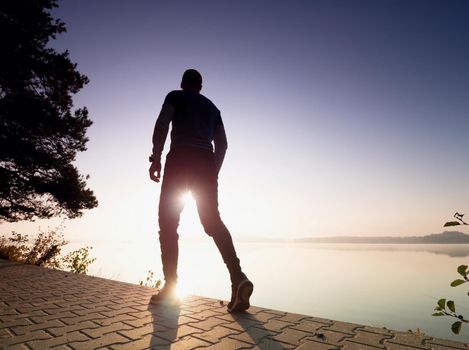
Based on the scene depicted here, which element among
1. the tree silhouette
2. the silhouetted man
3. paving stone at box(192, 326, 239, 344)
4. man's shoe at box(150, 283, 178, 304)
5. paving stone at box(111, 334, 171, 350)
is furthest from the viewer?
the tree silhouette

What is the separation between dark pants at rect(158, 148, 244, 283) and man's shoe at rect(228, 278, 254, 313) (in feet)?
1.83

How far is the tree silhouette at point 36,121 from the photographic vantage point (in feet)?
32.3

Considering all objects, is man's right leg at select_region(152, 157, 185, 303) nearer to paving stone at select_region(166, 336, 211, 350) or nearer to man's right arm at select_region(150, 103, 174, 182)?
man's right arm at select_region(150, 103, 174, 182)

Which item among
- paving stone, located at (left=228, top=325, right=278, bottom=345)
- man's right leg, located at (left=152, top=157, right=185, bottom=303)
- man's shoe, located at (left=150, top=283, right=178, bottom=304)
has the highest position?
man's right leg, located at (left=152, top=157, right=185, bottom=303)

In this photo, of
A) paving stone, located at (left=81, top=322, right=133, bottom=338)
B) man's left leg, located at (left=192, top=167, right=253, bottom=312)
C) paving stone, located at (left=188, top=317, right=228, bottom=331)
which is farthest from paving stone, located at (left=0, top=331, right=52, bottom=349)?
man's left leg, located at (left=192, top=167, right=253, bottom=312)

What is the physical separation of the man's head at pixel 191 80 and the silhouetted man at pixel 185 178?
26 cm

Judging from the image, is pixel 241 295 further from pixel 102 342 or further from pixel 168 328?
pixel 102 342

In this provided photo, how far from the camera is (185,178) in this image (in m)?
3.17

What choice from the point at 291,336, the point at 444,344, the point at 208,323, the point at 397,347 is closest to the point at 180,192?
the point at 208,323

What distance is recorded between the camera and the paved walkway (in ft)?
7.00

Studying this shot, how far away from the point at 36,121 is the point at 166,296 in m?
9.38

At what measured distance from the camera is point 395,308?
49.0 meters

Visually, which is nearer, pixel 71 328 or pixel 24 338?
pixel 24 338

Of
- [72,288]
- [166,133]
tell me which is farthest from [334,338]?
[72,288]
